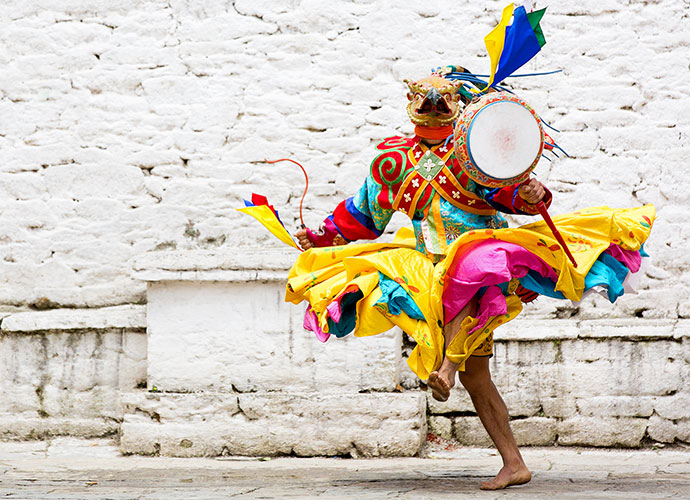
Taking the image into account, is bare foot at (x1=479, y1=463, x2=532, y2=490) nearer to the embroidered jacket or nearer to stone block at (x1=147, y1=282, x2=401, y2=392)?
the embroidered jacket

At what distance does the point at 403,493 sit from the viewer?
3572 millimetres

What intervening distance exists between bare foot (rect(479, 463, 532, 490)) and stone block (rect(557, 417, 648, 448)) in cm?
135

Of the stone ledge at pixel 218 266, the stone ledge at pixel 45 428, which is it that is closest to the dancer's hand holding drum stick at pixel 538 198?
the stone ledge at pixel 218 266

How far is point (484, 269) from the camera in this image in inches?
130

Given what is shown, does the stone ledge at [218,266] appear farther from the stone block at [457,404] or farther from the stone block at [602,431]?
the stone block at [602,431]

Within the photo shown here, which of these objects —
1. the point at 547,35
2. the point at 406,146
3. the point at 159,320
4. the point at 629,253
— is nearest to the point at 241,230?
the point at 159,320

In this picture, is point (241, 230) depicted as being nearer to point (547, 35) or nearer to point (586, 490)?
point (547, 35)

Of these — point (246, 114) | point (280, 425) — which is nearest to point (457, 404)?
point (280, 425)

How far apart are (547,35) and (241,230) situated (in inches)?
82.5

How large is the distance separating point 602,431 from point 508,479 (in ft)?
4.88

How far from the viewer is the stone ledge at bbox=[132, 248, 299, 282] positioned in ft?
16.2

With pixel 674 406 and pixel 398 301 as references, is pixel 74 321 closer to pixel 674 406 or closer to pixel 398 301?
pixel 398 301

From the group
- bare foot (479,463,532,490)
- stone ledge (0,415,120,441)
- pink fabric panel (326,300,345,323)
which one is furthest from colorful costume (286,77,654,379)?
stone ledge (0,415,120,441)

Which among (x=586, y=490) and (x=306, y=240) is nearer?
(x=586, y=490)
